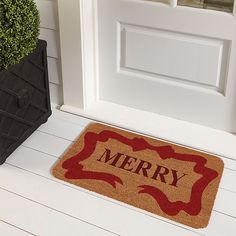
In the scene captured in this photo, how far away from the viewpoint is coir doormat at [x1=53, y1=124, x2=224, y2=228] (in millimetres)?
1839

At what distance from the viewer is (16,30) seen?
73.9 inches

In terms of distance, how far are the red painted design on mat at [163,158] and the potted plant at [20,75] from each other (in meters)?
0.27

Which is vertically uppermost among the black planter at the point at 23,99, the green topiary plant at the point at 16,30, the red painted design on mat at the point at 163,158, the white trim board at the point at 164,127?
the green topiary plant at the point at 16,30

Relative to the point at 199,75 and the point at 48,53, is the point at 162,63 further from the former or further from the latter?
the point at 48,53

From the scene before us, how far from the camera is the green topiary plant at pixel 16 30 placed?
1.83 m

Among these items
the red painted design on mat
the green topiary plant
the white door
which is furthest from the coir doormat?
the green topiary plant

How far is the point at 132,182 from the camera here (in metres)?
1.94

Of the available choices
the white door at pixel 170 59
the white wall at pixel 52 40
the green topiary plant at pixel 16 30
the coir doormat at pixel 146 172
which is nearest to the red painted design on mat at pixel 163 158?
the coir doormat at pixel 146 172

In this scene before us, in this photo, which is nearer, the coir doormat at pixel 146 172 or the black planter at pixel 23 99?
the coir doormat at pixel 146 172

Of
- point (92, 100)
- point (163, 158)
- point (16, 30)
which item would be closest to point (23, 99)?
point (16, 30)

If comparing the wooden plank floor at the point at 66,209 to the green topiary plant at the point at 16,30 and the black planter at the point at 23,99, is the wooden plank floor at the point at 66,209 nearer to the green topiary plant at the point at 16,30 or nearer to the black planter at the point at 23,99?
the black planter at the point at 23,99

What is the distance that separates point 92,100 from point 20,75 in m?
0.50

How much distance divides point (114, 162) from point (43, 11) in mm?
809

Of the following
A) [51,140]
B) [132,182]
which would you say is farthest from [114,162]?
[51,140]
